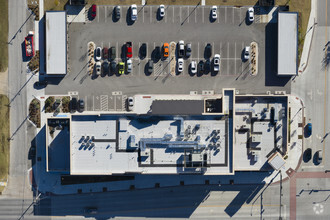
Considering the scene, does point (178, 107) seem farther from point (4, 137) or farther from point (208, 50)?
point (4, 137)

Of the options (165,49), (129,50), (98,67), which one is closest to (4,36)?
(98,67)

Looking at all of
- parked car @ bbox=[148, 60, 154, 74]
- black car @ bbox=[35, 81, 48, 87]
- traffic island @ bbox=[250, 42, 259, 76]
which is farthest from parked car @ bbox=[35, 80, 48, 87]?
traffic island @ bbox=[250, 42, 259, 76]

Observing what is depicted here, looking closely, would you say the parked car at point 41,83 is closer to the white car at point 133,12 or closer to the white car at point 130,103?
the white car at point 130,103

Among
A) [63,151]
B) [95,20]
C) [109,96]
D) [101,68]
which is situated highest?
[95,20]

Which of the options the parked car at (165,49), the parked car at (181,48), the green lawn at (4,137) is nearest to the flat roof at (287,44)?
the parked car at (181,48)

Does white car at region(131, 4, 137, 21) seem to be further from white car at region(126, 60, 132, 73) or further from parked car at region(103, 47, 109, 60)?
white car at region(126, 60, 132, 73)

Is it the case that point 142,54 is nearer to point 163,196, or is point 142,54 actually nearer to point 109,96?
point 109,96

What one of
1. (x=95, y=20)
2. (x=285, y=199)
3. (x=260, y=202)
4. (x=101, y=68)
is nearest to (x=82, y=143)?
(x=101, y=68)
